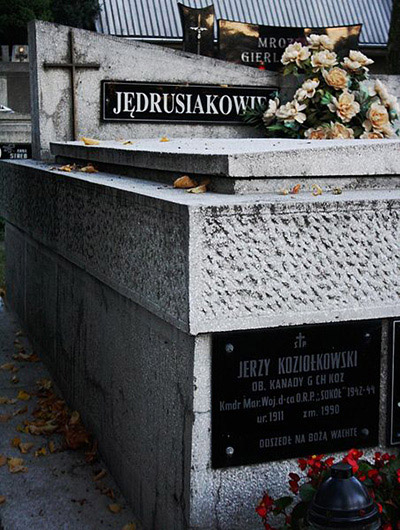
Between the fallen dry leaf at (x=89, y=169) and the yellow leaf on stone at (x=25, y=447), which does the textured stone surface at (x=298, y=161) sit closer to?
the fallen dry leaf at (x=89, y=169)

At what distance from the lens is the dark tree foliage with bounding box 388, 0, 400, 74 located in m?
11.7

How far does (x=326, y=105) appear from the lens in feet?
19.8

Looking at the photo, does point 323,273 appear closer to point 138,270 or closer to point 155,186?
point 138,270

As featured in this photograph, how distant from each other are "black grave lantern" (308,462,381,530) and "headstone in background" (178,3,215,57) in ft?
66.3

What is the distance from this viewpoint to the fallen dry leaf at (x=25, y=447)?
381cm

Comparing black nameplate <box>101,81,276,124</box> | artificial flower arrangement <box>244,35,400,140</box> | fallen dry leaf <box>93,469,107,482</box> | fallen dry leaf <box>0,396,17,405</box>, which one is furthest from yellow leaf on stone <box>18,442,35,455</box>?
artificial flower arrangement <box>244,35,400,140</box>

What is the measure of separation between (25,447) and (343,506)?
7.13 ft

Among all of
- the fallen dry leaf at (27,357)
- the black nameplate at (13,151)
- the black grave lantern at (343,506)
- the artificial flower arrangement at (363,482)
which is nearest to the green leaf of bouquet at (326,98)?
the fallen dry leaf at (27,357)

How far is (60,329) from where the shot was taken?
14.9 ft

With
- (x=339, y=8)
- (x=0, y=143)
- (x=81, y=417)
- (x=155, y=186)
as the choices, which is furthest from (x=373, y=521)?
(x=339, y=8)

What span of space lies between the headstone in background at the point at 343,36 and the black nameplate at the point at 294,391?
1875cm

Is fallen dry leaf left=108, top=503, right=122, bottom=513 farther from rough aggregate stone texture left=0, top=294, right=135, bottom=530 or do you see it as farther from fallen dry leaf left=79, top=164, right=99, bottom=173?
fallen dry leaf left=79, top=164, right=99, bottom=173

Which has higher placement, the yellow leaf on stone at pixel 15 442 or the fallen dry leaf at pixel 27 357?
the yellow leaf on stone at pixel 15 442

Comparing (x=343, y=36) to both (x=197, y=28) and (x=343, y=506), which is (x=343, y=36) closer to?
(x=197, y=28)
